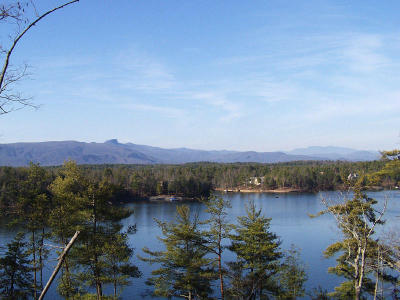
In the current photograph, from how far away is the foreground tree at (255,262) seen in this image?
9.63 metres

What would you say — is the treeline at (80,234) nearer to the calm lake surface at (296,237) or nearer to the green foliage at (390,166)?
the calm lake surface at (296,237)

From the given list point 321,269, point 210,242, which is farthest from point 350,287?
point 321,269

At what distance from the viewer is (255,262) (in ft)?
33.0

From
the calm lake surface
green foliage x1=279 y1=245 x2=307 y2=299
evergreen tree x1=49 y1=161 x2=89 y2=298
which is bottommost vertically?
the calm lake surface

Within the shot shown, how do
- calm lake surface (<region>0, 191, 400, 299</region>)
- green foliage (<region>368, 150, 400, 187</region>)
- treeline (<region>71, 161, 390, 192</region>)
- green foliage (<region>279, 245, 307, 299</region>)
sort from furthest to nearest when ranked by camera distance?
1. treeline (<region>71, 161, 390, 192</region>)
2. calm lake surface (<region>0, 191, 400, 299</region>)
3. green foliage (<region>279, 245, 307, 299</region>)
4. green foliage (<region>368, 150, 400, 187</region>)

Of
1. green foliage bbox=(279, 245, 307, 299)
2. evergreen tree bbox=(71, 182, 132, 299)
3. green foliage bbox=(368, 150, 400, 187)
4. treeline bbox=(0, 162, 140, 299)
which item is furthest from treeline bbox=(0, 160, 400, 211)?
green foliage bbox=(279, 245, 307, 299)

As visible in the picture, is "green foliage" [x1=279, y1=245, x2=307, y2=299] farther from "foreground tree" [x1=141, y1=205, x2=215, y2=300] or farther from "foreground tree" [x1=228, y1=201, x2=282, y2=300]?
"foreground tree" [x1=141, y1=205, x2=215, y2=300]

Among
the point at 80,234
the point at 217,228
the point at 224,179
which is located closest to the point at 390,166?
the point at 217,228

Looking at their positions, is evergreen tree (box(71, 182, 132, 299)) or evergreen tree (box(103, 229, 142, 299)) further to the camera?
evergreen tree (box(71, 182, 132, 299))

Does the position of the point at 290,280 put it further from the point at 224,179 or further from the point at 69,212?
the point at 224,179

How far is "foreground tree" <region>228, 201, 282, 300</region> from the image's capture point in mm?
9633

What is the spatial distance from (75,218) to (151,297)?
20.4ft

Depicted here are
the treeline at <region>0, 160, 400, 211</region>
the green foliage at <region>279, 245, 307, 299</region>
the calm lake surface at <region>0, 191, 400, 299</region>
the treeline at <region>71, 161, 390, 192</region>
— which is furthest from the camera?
the treeline at <region>71, 161, 390, 192</region>

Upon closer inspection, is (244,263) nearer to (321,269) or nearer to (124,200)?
(321,269)
